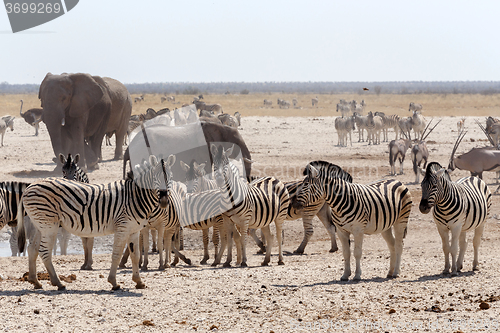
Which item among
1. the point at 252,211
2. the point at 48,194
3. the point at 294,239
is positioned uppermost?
the point at 48,194

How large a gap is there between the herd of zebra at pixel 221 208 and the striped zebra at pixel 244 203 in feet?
0.05

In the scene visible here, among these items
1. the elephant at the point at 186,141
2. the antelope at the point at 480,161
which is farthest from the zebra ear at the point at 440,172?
the antelope at the point at 480,161

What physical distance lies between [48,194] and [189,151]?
998 centimetres

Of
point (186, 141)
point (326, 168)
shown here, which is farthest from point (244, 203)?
point (186, 141)

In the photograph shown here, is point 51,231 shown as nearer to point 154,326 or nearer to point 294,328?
point 154,326

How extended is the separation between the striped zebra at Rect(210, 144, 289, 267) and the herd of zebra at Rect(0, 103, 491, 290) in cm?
2

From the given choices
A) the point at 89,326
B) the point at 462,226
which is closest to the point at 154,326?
the point at 89,326

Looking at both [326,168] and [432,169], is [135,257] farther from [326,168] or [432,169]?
[432,169]

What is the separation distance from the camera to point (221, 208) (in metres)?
8.62

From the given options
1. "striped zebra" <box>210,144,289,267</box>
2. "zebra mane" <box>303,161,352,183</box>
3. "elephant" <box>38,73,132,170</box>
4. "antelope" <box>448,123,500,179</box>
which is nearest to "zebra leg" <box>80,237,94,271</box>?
"striped zebra" <box>210,144,289,267</box>

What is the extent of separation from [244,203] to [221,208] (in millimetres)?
352

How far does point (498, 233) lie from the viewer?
11117mm

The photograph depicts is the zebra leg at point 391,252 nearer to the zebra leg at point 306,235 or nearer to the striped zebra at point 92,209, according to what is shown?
the zebra leg at point 306,235

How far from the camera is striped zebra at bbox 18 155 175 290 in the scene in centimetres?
658
